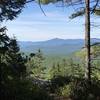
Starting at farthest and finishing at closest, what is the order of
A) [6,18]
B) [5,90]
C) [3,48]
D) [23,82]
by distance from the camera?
[3,48]
[6,18]
[23,82]
[5,90]

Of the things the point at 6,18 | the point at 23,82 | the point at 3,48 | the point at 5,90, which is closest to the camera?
the point at 5,90

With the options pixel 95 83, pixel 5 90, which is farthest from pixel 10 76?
pixel 95 83

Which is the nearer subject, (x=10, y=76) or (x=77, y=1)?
(x=10, y=76)

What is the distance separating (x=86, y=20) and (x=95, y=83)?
340cm

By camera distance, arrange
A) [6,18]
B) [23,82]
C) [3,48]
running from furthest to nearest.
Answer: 1. [3,48]
2. [6,18]
3. [23,82]

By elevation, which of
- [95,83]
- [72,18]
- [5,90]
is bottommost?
[95,83]

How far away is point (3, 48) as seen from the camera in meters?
19.6

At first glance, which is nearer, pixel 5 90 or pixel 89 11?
pixel 5 90

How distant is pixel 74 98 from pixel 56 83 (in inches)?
104

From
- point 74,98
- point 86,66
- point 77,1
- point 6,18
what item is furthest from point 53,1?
point 74,98

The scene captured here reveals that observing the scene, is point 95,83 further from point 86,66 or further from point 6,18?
point 6,18

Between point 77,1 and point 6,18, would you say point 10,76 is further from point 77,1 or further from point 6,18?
point 77,1

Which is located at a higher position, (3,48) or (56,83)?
(3,48)

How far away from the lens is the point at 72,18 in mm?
20547
